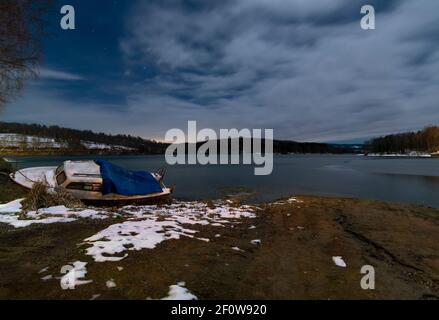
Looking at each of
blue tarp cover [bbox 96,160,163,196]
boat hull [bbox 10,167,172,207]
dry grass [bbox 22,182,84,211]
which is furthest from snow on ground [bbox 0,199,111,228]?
blue tarp cover [bbox 96,160,163,196]

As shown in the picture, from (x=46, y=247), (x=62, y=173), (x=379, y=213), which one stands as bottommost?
(x=379, y=213)

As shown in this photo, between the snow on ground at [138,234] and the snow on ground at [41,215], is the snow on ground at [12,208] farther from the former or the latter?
the snow on ground at [138,234]

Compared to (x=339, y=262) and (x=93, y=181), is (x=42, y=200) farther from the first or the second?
(x=339, y=262)

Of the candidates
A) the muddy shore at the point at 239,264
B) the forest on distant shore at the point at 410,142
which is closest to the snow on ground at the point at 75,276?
the muddy shore at the point at 239,264

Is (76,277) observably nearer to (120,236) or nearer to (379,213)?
(120,236)

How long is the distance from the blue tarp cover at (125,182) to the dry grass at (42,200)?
4.20 meters

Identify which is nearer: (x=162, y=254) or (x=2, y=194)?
(x=162, y=254)

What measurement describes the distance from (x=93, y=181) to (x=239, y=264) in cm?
1328

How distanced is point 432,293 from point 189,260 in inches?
209

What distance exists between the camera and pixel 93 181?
1730cm

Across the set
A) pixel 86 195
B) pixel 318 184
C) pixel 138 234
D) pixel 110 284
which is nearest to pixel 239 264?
pixel 110 284

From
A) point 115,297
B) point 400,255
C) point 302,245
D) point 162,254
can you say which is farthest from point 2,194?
point 400,255

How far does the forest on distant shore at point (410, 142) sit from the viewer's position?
158 meters
